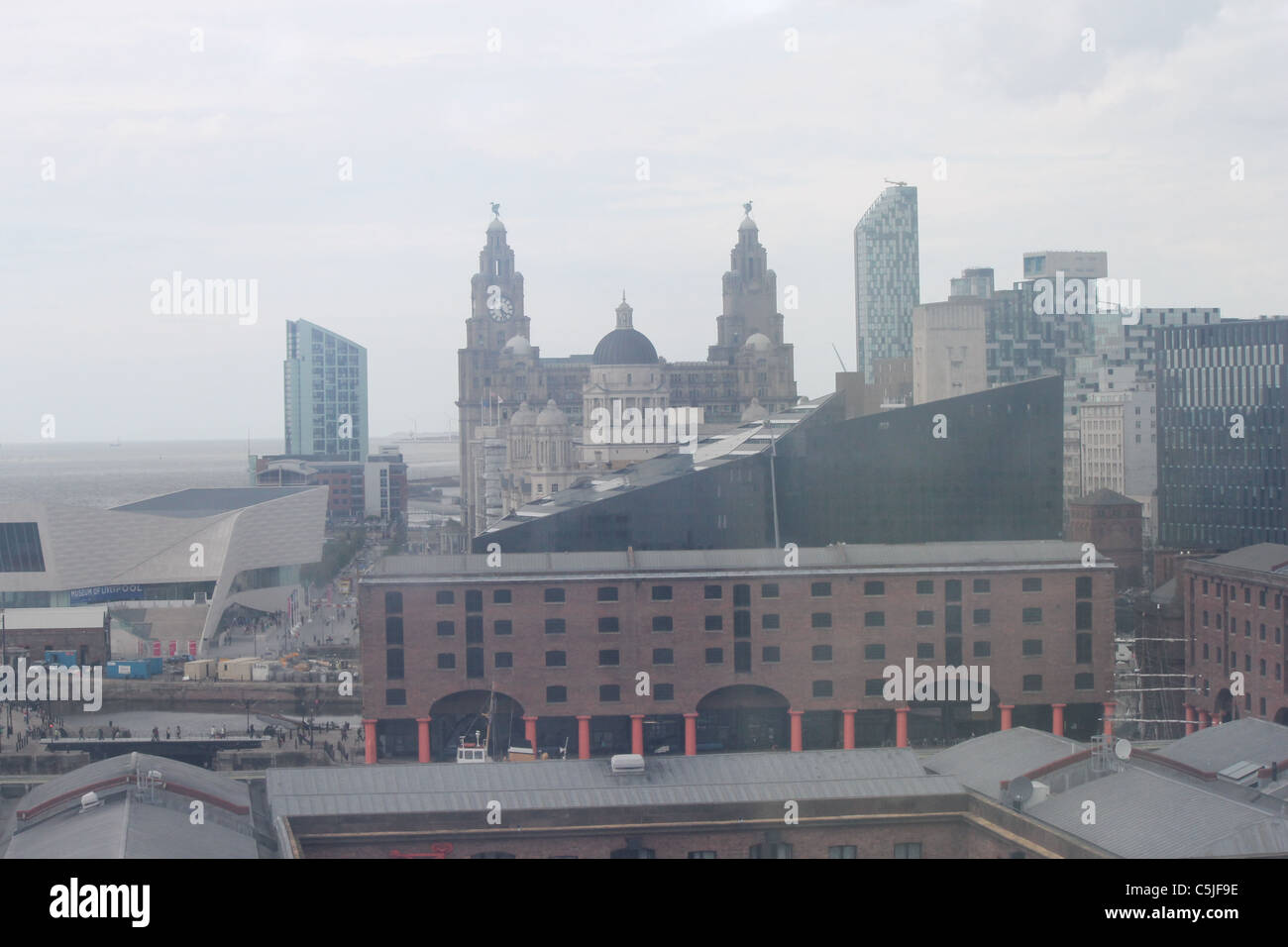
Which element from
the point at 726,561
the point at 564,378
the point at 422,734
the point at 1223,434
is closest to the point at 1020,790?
the point at 726,561

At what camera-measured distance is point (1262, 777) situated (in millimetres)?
18188

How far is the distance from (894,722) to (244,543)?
35.4 m

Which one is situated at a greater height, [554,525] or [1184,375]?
[1184,375]

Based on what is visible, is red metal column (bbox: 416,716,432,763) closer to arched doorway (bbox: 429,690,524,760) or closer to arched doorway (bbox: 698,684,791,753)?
arched doorway (bbox: 429,690,524,760)

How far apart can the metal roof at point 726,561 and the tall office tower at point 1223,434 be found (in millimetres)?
30509

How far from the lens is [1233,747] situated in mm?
19688

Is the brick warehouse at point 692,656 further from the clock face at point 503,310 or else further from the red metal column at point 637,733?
the clock face at point 503,310

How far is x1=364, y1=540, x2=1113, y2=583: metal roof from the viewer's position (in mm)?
29875

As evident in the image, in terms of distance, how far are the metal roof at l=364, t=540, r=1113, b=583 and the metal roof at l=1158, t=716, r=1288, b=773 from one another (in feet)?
31.4

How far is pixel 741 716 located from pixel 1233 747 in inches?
462

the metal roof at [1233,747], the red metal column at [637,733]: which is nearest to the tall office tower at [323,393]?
the red metal column at [637,733]

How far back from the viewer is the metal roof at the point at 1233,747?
18969 millimetres

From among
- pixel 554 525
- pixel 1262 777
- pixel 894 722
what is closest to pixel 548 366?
pixel 554 525

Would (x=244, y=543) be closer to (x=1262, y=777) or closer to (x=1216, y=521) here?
(x=1216, y=521)
